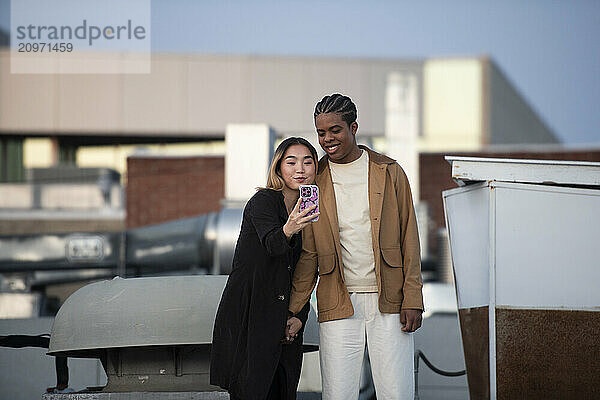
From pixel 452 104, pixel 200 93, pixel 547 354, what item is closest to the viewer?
pixel 547 354

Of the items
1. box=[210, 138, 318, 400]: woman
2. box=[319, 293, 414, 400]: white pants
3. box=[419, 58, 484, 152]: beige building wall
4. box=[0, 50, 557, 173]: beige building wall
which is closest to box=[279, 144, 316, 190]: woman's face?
box=[210, 138, 318, 400]: woman

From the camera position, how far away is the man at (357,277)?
4004 mm

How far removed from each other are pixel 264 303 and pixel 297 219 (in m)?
0.48

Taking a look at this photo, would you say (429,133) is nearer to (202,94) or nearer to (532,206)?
(202,94)

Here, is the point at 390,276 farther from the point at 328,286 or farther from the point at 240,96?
the point at 240,96

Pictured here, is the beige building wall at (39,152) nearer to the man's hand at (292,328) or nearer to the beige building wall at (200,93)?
the beige building wall at (200,93)

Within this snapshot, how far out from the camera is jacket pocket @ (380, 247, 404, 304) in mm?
4004

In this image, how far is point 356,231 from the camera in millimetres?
4066

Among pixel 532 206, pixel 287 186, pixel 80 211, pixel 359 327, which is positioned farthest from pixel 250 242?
pixel 80 211

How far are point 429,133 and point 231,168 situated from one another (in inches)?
784

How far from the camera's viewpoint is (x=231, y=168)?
467 inches

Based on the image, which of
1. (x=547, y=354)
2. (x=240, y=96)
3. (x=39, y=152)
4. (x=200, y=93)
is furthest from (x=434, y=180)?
(x=547, y=354)

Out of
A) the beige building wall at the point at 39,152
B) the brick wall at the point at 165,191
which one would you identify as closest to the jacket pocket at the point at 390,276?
the brick wall at the point at 165,191

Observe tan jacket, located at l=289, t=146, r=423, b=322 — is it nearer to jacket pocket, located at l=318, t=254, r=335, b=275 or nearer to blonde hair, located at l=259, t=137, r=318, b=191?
jacket pocket, located at l=318, t=254, r=335, b=275
